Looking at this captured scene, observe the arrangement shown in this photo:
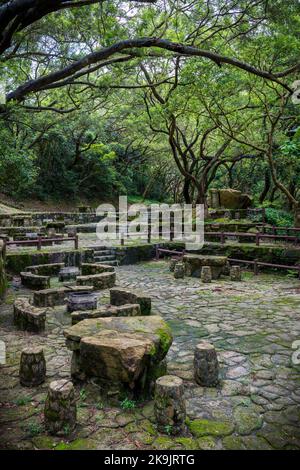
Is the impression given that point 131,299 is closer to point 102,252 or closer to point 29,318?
point 29,318

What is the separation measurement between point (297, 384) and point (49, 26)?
1130cm

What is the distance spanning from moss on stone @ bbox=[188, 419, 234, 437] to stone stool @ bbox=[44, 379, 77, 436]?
1263 mm

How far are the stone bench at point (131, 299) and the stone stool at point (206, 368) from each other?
9.62 ft

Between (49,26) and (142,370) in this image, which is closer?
(142,370)

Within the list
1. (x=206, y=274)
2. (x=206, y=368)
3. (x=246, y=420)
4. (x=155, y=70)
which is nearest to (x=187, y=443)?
(x=246, y=420)

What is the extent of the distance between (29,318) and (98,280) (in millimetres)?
3578

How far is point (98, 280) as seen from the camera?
9.77 metres

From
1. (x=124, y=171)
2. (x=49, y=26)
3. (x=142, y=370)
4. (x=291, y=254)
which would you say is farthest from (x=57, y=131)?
(x=142, y=370)

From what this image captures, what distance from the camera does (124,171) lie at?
3866 cm

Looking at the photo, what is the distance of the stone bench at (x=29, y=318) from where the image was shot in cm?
620

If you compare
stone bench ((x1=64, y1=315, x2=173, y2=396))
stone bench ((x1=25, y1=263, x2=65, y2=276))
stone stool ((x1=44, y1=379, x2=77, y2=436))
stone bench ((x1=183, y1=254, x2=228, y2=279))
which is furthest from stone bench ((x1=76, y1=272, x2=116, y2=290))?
stone stool ((x1=44, y1=379, x2=77, y2=436))

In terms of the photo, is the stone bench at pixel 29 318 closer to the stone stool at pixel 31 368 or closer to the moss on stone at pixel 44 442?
the stone stool at pixel 31 368
